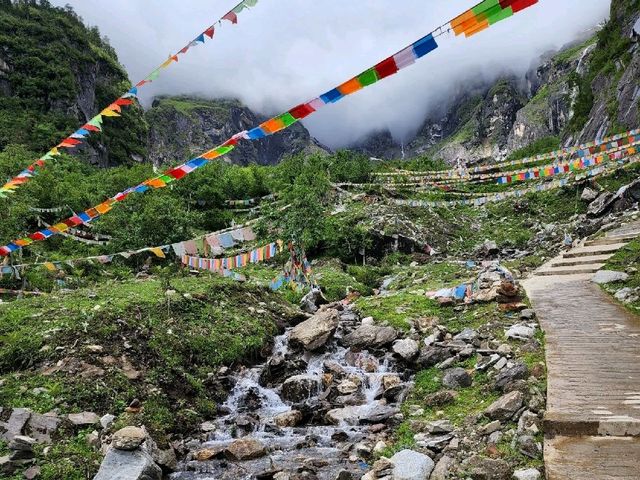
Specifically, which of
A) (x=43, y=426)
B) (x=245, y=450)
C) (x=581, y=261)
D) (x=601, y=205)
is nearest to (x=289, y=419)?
(x=245, y=450)

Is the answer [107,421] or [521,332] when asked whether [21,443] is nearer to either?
[107,421]

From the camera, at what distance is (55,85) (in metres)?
75.9

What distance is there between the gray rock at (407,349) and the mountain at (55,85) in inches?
2707

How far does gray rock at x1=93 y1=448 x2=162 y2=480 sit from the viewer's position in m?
6.10

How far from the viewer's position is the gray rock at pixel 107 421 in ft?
24.9

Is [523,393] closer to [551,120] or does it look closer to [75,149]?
[75,149]

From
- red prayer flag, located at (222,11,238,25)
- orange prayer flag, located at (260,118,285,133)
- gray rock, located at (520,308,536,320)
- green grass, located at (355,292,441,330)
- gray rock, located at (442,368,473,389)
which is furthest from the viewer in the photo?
green grass, located at (355,292,441,330)

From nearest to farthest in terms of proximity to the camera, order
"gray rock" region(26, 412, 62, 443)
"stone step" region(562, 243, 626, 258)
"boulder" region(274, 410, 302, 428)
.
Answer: "gray rock" region(26, 412, 62, 443) → "boulder" region(274, 410, 302, 428) → "stone step" region(562, 243, 626, 258)

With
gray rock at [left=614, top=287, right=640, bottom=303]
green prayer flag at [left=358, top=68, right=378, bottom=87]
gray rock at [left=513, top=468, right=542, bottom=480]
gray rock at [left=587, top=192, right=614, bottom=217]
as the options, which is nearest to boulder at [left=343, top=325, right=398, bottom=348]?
gray rock at [left=614, top=287, right=640, bottom=303]

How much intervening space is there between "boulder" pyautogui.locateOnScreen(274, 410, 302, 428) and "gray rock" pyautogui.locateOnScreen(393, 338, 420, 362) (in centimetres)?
301

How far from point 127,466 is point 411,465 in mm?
3963

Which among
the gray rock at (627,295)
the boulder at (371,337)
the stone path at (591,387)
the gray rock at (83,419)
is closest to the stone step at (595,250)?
the stone path at (591,387)

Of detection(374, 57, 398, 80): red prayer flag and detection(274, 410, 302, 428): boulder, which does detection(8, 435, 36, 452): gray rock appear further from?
detection(374, 57, 398, 80): red prayer flag

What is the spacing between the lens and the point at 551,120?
115438 millimetres
